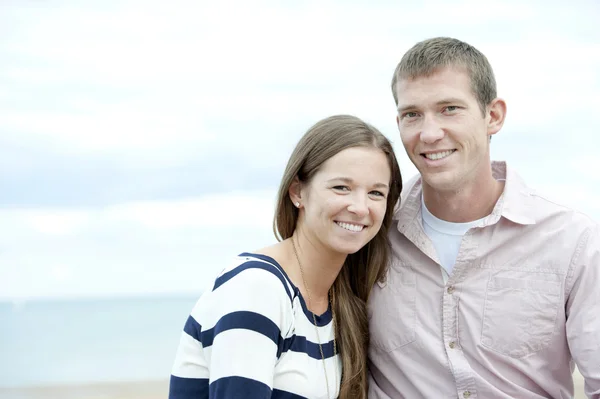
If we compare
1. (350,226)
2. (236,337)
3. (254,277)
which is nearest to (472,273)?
(350,226)

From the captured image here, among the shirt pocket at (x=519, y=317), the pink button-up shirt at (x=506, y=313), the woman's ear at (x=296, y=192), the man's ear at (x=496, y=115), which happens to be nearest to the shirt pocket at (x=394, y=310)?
the pink button-up shirt at (x=506, y=313)

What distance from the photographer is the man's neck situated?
9.34 ft

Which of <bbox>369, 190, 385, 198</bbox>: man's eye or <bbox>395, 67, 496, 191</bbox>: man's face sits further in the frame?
<bbox>395, 67, 496, 191</bbox>: man's face

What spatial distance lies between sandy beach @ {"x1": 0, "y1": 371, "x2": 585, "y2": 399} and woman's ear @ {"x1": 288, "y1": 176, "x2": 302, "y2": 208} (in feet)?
20.3

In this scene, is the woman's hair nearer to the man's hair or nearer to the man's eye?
the man's eye

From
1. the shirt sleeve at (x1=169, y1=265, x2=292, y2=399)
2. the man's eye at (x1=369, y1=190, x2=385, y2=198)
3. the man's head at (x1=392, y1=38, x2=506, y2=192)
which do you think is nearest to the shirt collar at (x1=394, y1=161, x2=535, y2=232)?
the man's head at (x1=392, y1=38, x2=506, y2=192)

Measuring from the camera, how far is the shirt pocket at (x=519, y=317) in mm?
2678

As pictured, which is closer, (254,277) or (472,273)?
(254,277)

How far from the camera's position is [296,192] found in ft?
8.77

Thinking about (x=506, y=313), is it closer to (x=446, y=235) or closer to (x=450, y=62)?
(x=446, y=235)

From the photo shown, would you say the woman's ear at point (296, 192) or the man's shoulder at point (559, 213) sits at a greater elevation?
the woman's ear at point (296, 192)

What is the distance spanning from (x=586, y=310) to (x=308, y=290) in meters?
1.00

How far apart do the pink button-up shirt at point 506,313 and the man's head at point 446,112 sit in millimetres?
219

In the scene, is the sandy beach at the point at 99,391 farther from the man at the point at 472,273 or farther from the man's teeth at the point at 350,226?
the man's teeth at the point at 350,226
